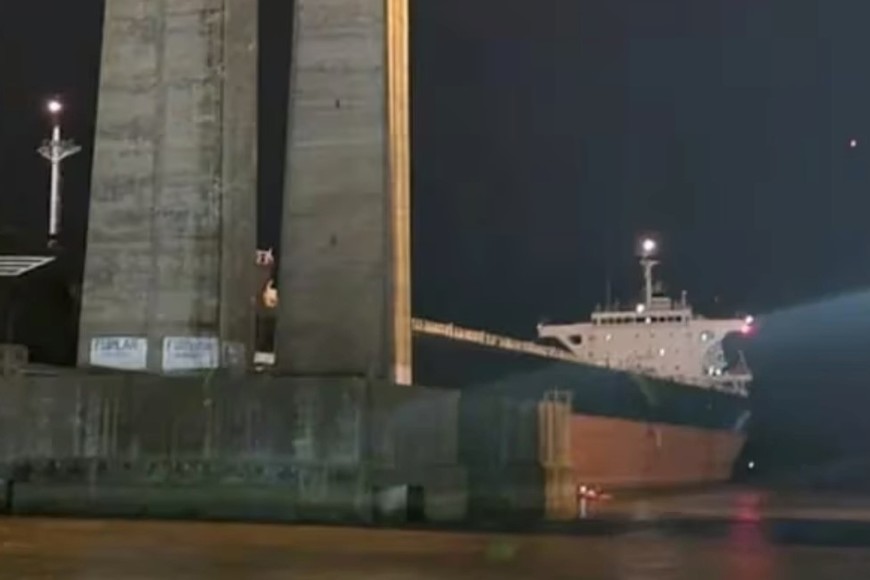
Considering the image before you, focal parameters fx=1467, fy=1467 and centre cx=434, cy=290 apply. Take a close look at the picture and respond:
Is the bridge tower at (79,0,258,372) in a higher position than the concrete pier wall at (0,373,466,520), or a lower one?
higher

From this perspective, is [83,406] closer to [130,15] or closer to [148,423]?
[148,423]

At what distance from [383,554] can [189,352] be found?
53.0 feet

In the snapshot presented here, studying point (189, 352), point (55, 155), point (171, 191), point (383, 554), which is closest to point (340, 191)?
point (171, 191)

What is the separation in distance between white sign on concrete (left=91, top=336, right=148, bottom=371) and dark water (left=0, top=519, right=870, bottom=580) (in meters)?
7.59

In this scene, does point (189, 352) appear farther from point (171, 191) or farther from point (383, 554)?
point (383, 554)

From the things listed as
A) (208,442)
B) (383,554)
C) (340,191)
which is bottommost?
(383,554)

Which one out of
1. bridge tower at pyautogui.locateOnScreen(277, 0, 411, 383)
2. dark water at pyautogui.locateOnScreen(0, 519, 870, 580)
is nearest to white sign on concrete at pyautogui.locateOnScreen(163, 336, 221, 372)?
bridge tower at pyautogui.locateOnScreen(277, 0, 411, 383)

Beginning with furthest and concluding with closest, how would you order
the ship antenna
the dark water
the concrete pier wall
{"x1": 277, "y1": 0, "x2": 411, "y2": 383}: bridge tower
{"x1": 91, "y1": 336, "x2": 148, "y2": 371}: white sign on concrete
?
the ship antenna → {"x1": 91, "y1": 336, "x2": 148, "y2": 371}: white sign on concrete → {"x1": 277, "y1": 0, "x2": 411, "y2": 383}: bridge tower → the concrete pier wall → the dark water

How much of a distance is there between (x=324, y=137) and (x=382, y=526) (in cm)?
1079

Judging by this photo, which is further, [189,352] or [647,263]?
[647,263]

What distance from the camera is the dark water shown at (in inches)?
772

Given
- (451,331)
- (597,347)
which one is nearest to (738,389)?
(597,347)

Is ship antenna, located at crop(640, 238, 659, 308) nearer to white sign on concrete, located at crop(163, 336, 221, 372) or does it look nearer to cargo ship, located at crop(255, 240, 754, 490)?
cargo ship, located at crop(255, 240, 754, 490)

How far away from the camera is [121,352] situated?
126ft
